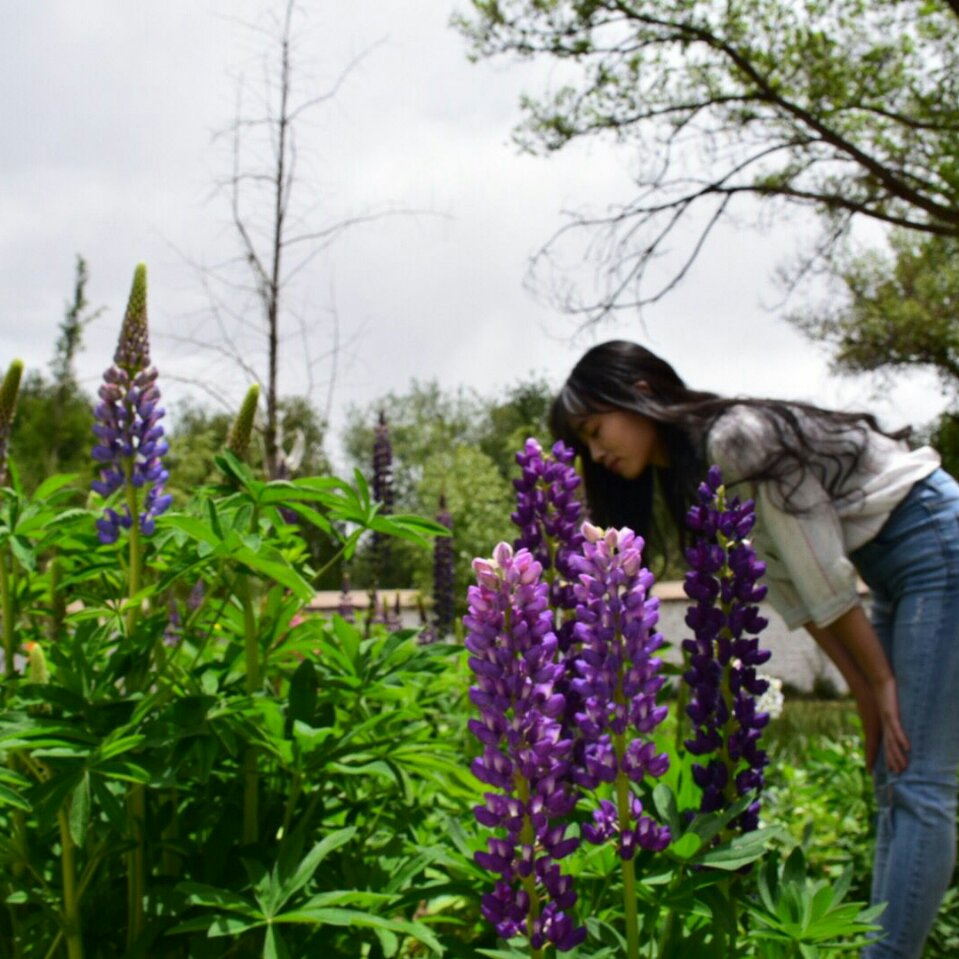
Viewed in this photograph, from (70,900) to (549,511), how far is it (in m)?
1.07

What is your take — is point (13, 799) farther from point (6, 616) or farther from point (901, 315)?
point (901, 315)

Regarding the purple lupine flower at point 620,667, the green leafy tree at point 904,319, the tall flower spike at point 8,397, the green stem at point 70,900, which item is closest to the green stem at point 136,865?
the green stem at point 70,900

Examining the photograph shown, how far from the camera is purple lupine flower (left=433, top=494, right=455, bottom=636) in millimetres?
4617

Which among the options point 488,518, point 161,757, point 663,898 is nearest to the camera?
point 663,898

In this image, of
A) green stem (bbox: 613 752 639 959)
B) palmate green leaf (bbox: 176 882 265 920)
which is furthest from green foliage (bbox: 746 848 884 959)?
palmate green leaf (bbox: 176 882 265 920)

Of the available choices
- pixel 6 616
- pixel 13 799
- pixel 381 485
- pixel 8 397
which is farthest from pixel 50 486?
pixel 381 485

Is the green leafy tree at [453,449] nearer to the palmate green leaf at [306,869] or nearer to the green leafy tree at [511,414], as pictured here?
the green leafy tree at [511,414]

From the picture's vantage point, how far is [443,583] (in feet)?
15.5

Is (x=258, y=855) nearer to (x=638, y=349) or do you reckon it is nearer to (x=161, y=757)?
(x=161, y=757)

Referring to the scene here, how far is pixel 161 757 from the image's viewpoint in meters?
1.85

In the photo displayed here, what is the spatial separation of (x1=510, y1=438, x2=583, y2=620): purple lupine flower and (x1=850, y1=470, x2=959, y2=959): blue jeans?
3.97 ft

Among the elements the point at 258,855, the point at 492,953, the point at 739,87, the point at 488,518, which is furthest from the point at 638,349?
the point at 488,518

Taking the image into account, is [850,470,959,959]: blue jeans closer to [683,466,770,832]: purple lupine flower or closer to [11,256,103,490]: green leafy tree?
[683,466,770,832]: purple lupine flower

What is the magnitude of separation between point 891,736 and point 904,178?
13.7 metres
